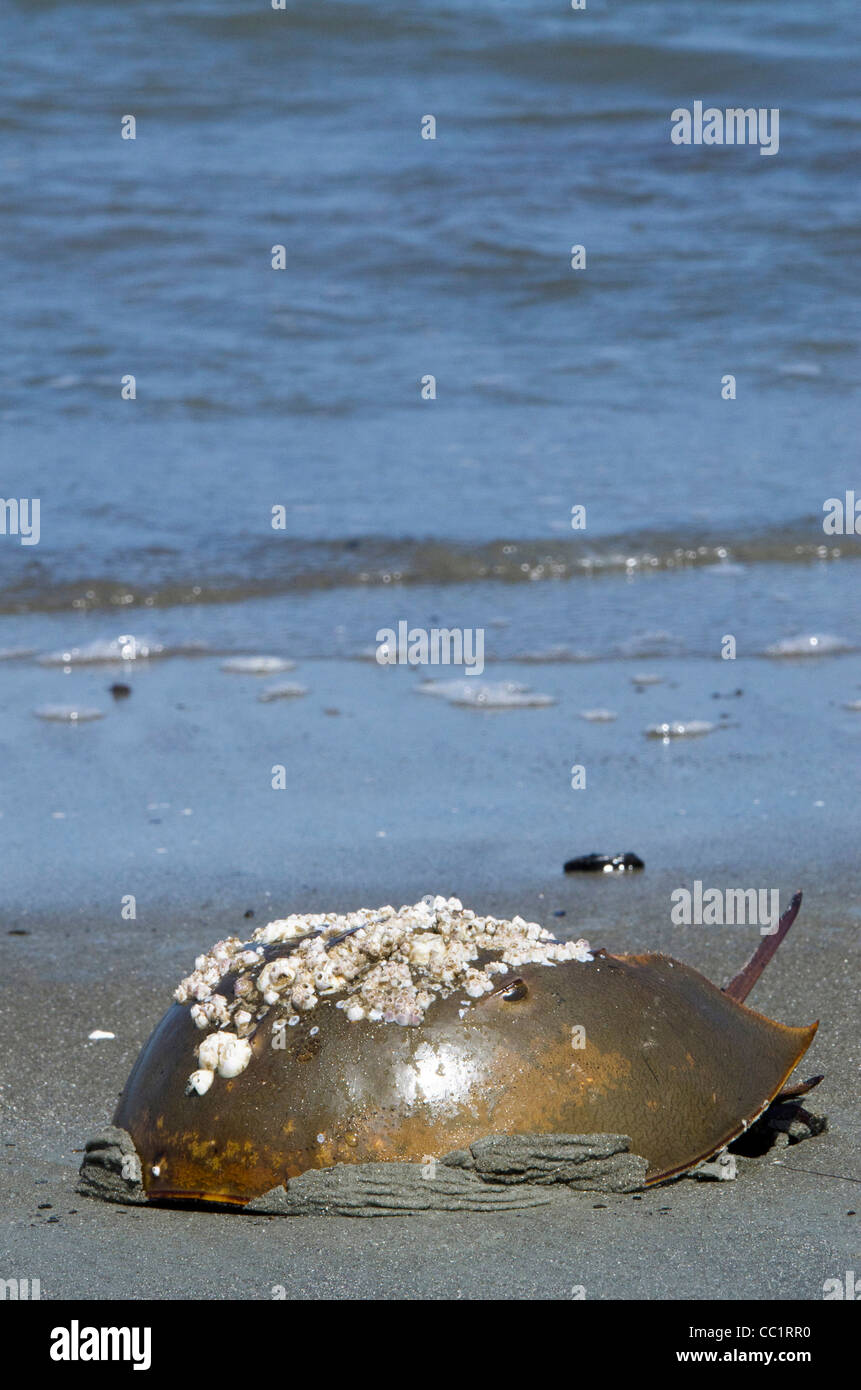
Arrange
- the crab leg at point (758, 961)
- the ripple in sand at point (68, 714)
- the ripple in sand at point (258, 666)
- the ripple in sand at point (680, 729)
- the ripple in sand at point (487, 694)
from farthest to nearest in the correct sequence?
1. the ripple in sand at point (258, 666)
2. the ripple in sand at point (487, 694)
3. the ripple in sand at point (68, 714)
4. the ripple in sand at point (680, 729)
5. the crab leg at point (758, 961)

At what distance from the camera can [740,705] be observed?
554cm

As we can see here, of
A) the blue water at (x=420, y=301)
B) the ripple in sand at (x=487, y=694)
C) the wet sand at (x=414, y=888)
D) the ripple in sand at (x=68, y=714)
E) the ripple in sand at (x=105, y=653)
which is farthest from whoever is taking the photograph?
the blue water at (x=420, y=301)

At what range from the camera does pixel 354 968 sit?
2500 mm

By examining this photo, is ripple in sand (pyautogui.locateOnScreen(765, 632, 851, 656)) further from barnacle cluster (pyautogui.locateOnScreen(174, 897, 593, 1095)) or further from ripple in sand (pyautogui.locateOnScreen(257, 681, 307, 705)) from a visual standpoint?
barnacle cluster (pyautogui.locateOnScreen(174, 897, 593, 1095))

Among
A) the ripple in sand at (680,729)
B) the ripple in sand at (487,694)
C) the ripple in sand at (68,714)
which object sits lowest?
the ripple in sand at (680,729)

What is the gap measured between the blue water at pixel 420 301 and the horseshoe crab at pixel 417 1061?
4.04 meters

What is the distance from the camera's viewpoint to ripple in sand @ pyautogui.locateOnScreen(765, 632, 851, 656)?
614cm

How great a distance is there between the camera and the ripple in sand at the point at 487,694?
5.63m

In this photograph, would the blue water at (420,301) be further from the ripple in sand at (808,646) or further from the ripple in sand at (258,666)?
the ripple in sand at (258,666)

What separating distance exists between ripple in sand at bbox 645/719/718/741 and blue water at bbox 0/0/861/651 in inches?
50.6

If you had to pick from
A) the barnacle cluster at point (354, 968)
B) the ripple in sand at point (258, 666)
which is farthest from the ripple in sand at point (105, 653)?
the barnacle cluster at point (354, 968)

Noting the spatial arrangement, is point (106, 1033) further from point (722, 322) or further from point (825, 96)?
point (825, 96)

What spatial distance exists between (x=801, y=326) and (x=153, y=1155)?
9660 mm

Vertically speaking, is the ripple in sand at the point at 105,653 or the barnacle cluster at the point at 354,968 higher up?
the ripple in sand at the point at 105,653
